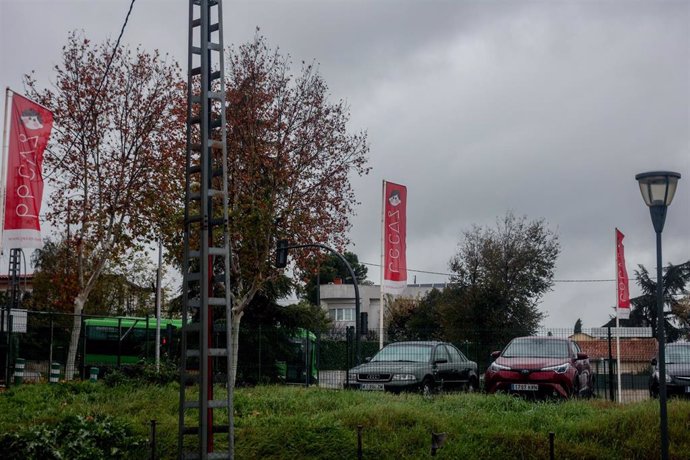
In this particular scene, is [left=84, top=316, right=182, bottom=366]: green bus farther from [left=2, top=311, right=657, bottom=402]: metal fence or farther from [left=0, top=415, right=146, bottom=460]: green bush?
[left=0, top=415, right=146, bottom=460]: green bush

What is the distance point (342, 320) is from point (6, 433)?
7438 cm

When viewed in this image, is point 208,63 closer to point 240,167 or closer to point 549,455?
point 549,455

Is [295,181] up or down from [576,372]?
Answer: up

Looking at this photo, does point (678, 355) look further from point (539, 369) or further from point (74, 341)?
point (74, 341)

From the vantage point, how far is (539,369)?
735 inches

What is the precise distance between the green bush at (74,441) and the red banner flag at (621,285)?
16.6 m

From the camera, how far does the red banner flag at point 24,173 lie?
17.8m

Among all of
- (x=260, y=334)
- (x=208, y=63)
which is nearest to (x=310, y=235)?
(x=260, y=334)

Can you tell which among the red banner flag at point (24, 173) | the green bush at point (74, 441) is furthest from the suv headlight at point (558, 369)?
the red banner flag at point (24, 173)

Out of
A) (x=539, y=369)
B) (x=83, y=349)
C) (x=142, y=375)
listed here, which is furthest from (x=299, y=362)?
(x=539, y=369)

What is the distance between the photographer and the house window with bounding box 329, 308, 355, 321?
8756 centimetres

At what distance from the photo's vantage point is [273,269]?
2658 cm

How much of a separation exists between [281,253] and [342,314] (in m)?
62.2

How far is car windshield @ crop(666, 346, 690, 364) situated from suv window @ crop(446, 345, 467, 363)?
16.0 ft
